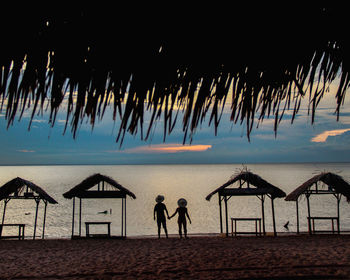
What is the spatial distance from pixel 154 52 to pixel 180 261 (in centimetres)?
692

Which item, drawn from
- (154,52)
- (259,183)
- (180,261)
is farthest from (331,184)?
(154,52)

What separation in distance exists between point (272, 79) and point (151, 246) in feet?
29.7

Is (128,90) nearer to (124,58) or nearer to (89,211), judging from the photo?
(124,58)

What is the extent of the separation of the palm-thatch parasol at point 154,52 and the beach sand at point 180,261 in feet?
17.7

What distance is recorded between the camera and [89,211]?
47.3 metres

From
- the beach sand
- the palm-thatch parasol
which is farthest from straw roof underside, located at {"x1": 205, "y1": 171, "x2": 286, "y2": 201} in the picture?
the palm-thatch parasol

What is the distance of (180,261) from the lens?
7840mm

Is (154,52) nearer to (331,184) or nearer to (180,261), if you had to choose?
(180,261)

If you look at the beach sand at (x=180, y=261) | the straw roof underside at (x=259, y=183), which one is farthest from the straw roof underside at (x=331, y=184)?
the beach sand at (x=180, y=261)

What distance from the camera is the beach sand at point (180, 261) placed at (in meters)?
6.70

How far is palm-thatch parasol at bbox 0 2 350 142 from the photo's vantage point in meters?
1.70

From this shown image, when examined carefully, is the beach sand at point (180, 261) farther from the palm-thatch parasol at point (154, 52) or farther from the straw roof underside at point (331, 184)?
the palm-thatch parasol at point (154, 52)

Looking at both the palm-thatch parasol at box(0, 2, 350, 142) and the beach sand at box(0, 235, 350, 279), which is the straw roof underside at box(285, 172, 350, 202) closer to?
the beach sand at box(0, 235, 350, 279)

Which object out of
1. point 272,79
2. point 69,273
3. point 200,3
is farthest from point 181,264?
point 200,3
